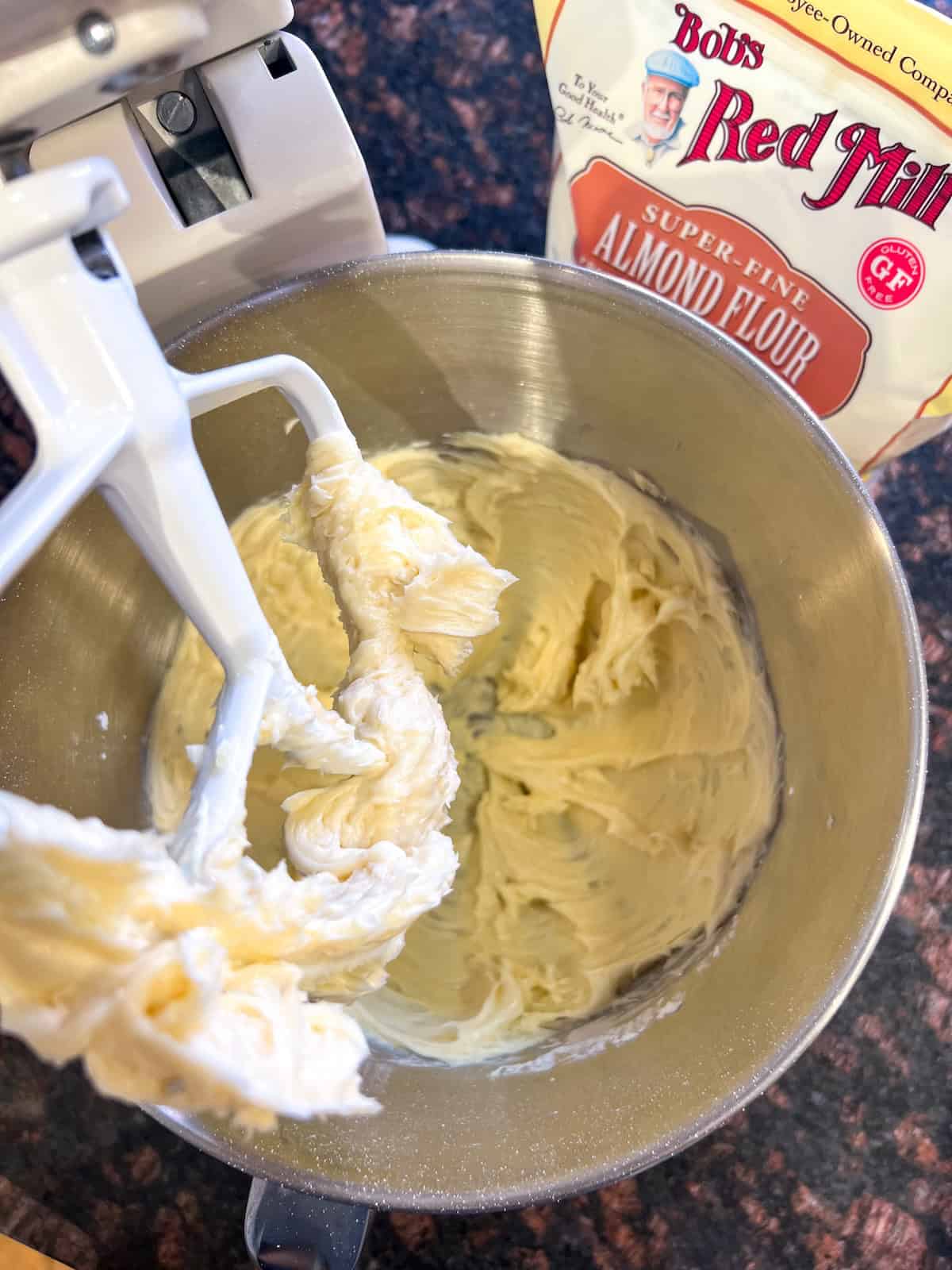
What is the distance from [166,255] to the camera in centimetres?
52

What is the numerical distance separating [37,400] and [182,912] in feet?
0.69

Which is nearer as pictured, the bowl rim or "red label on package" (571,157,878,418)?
the bowl rim

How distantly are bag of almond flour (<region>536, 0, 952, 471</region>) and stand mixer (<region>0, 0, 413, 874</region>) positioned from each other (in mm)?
195

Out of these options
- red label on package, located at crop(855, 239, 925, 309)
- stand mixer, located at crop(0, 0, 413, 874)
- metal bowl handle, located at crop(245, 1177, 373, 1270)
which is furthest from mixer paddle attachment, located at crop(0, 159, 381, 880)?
red label on package, located at crop(855, 239, 925, 309)

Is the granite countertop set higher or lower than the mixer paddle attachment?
lower

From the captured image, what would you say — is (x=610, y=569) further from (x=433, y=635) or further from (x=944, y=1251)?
(x=944, y=1251)

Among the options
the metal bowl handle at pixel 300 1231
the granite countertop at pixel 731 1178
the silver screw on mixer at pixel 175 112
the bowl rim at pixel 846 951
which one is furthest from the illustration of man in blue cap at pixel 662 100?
the metal bowl handle at pixel 300 1231

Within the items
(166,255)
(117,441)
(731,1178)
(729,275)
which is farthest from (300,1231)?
(729,275)

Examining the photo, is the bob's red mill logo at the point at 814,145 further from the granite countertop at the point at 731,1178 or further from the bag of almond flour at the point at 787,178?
the granite countertop at the point at 731,1178

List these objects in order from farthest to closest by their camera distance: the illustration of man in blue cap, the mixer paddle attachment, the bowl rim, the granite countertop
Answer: the granite countertop
the illustration of man in blue cap
the bowl rim
the mixer paddle attachment

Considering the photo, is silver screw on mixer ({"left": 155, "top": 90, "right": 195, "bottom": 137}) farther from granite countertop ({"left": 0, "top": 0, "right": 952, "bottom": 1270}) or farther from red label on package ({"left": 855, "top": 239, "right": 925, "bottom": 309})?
granite countertop ({"left": 0, "top": 0, "right": 952, "bottom": 1270})

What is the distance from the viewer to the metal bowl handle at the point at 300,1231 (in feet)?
1.83

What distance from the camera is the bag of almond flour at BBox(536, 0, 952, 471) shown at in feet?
1.78

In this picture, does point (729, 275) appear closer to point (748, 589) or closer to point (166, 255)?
point (748, 589)
